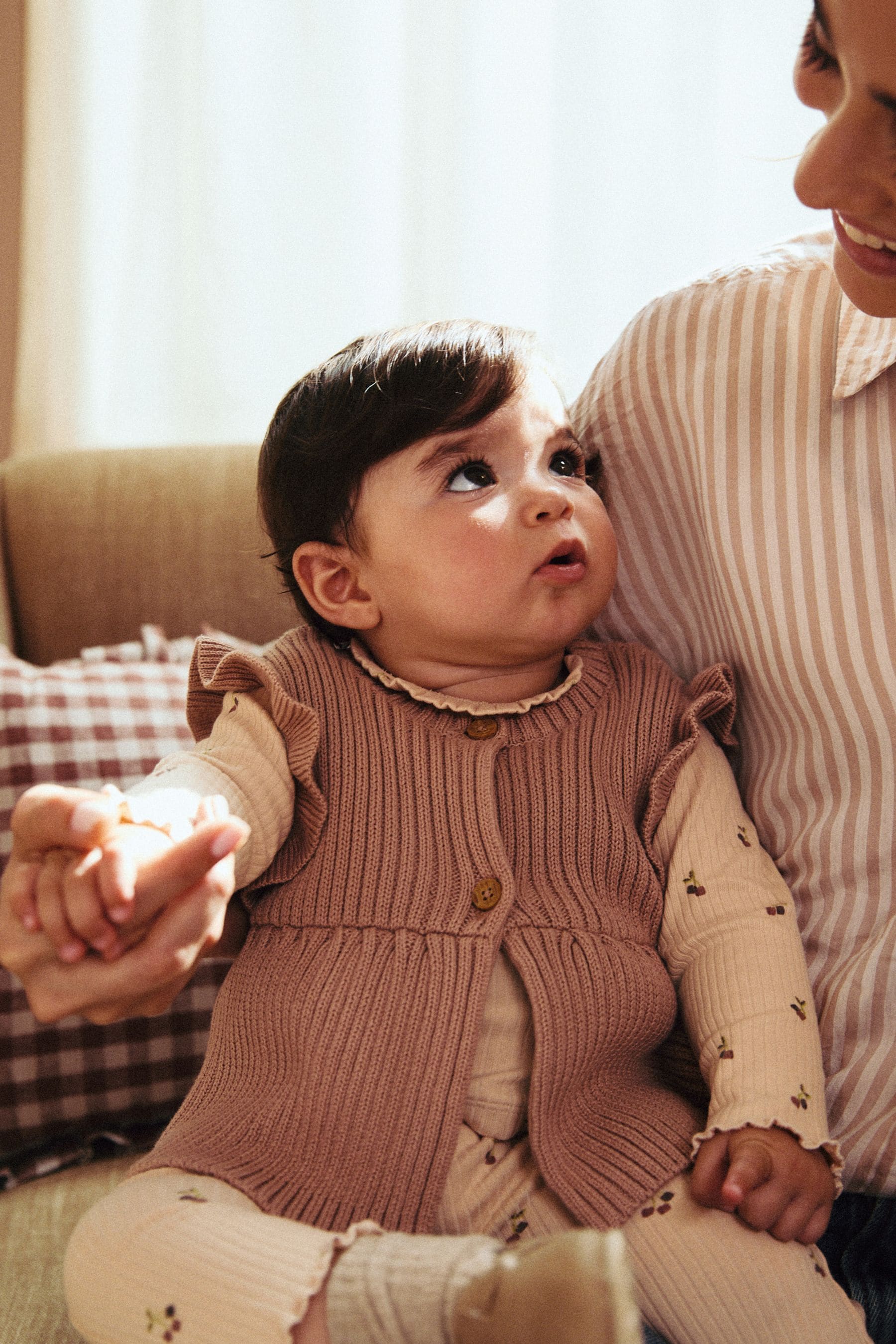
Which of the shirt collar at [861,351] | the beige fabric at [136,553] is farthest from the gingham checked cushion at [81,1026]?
the shirt collar at [861,351]

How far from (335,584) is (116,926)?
440 millimetres

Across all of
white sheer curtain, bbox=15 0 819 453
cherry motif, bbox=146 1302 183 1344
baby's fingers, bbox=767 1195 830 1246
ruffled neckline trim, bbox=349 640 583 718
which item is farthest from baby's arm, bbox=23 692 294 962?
white sheer curtain, bbox=15 0 819 453

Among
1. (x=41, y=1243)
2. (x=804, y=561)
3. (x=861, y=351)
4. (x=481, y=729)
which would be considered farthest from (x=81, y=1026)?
(x=861, y=351)

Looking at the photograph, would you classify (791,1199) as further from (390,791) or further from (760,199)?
(760,199)

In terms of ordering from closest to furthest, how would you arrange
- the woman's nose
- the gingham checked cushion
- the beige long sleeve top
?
the woman's nose → the beige long sleeve top → the gingham checked cushion

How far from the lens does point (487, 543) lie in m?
0.93

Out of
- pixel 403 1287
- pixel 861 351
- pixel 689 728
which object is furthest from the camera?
pixel 689 728

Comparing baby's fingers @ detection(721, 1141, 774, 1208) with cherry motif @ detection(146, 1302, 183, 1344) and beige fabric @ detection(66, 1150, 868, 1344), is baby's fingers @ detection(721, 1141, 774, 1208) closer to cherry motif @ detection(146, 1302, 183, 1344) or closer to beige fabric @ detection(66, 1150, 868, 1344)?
beige fabric @ detection(66, 1150, 868, 1344)

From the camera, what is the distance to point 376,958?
86cm

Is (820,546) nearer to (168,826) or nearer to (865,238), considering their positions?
(865,238)

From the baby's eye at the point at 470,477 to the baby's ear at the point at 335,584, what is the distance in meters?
0.11

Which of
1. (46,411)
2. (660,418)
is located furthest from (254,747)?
(46,411)

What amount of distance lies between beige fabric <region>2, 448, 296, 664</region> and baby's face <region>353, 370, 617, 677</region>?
1.40ft

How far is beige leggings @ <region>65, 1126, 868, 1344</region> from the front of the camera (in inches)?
26.2
